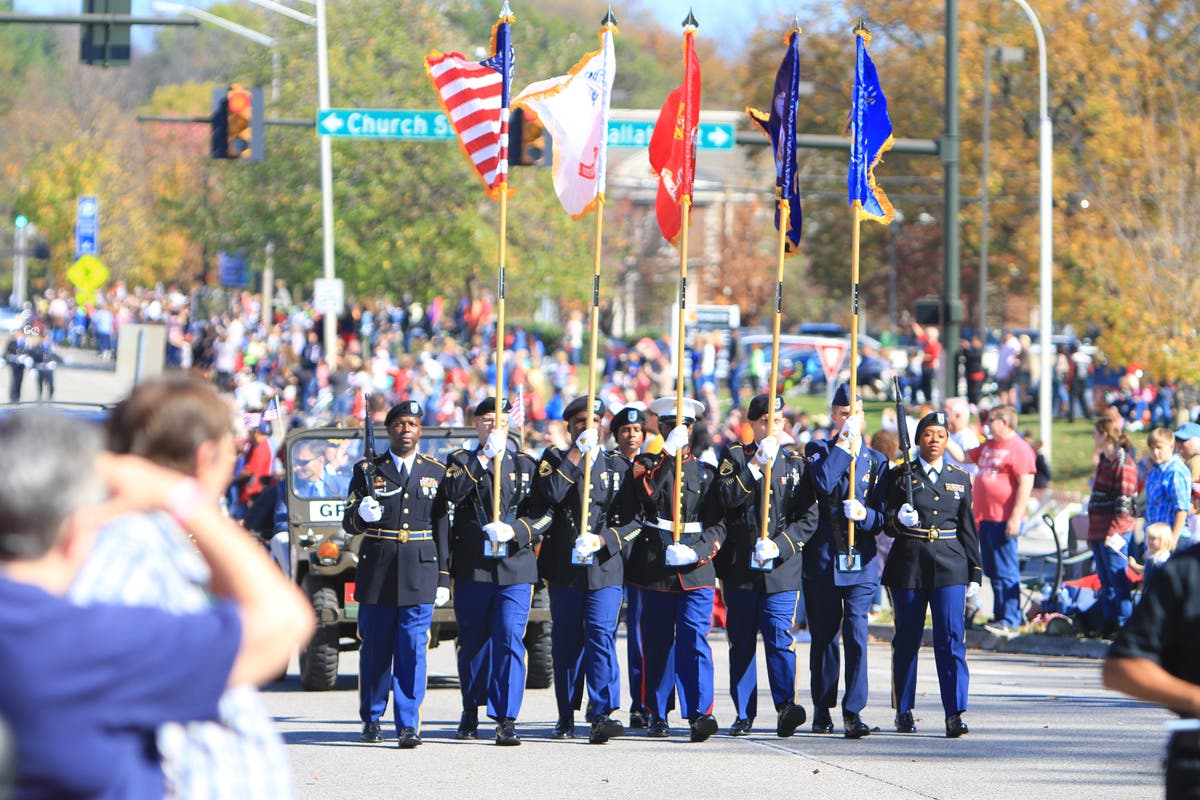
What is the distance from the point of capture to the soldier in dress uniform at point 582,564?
10969mm

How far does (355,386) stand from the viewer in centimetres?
2695

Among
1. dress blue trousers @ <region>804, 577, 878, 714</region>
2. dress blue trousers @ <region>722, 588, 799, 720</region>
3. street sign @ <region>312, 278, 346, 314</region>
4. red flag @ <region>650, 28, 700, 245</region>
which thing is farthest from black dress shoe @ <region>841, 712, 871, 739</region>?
street sign @ <region>312, 278, 346, 314</region>

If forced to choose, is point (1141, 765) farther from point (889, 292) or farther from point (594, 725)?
point (889, 292)

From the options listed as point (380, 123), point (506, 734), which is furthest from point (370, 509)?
point (380, 123)

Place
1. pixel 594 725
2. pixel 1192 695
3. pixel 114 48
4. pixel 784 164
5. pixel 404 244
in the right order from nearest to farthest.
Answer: pixel 1192 695 < pixel 594 725 < pixel 784 164 < pixel 114 48 < pixel 404 244

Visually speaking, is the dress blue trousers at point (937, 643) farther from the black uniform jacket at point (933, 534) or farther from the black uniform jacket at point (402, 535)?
the black uniform jacket at point (402, 535)

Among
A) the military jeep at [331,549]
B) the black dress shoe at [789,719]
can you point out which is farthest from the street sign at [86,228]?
the black dress shoe at [789,719]

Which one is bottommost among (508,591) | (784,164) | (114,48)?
(508,591)

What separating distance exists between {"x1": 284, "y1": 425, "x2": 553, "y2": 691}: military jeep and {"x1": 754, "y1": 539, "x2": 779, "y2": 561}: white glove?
2.56m

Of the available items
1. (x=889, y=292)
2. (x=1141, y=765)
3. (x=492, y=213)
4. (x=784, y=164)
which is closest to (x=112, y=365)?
(x=492, y=213)

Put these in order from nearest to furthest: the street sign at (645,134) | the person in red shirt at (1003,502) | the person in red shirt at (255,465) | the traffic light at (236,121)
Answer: the person in red shirt at (1003,502), the person in red shirt at (255,465), the street sign at (645,134), the traffic light at (236,121)

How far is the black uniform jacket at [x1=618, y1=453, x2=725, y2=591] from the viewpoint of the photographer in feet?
36.9

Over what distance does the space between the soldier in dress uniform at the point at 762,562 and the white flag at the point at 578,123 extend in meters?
2.25

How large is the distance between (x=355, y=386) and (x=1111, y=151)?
52.5ft
